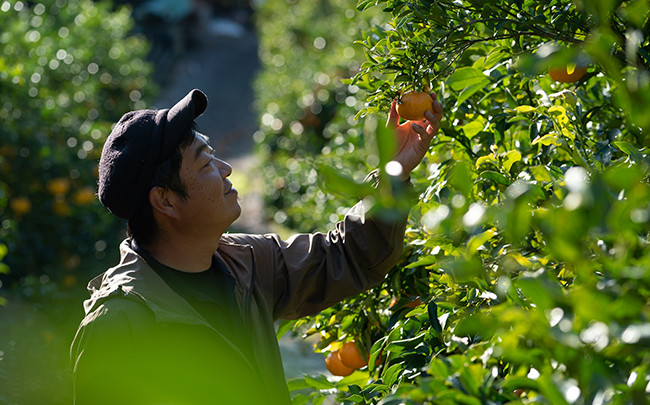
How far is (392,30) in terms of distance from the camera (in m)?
1.59

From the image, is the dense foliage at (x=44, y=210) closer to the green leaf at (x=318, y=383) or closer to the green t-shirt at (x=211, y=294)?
the green t-shirt at (x=211, y=294)

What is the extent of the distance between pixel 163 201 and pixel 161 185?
0.13 ft

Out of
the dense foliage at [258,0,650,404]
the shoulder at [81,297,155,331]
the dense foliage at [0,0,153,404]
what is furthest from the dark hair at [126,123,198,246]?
the dense foliage at [0,0,153,404]

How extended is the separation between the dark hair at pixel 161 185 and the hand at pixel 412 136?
19.7 inches

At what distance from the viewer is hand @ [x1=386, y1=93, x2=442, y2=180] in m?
1.68

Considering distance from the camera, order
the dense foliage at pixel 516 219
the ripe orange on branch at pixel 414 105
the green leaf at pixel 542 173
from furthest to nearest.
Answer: the ripe orange on branch at pixel 414 105 < the green leaf at pixel 542 173 < the dense foliage at pixel 516 219

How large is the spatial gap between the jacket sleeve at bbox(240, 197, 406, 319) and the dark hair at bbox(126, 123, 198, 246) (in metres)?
0.30

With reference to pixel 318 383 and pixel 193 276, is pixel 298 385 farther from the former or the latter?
pixel 193 276

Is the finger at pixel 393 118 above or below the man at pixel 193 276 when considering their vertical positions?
above

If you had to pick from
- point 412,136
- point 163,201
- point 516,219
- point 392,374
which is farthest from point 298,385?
point 516,219

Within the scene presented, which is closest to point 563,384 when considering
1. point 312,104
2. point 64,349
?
point 64,349

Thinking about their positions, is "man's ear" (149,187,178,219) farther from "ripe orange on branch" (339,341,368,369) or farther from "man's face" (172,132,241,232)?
"ripe orange on branch" (339,341,368,369)

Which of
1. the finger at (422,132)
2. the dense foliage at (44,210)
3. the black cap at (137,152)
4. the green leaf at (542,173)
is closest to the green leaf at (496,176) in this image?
the green leaf at (542,173)

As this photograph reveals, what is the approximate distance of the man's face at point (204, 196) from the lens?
68.3 inches
